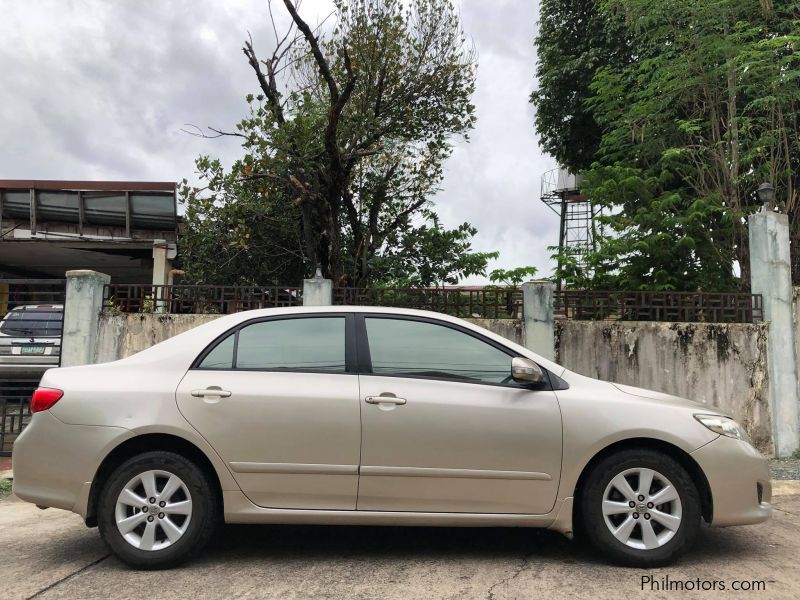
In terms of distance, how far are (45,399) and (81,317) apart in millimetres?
3867

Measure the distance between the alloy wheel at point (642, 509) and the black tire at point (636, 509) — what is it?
0.04ft

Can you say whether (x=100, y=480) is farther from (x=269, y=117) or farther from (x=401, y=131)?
(x=401, y=131)

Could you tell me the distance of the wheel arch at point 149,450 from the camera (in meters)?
3.38

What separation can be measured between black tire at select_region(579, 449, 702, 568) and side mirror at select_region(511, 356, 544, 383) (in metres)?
0.61

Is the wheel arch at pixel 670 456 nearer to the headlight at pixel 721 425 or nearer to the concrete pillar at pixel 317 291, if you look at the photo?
the headlight at pixel 721 425

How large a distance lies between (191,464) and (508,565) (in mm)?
1882

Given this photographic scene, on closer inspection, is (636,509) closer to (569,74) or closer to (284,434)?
(284,434)

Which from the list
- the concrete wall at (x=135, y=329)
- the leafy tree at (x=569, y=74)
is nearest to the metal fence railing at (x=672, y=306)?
the concrete wall at (x=135, y=329)

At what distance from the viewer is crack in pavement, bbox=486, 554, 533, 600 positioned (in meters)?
3.03

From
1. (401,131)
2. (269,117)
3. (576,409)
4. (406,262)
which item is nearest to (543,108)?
(401,131)

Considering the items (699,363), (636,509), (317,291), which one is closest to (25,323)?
(317,291)

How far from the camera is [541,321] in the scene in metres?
6.90

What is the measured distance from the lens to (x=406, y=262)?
10938mm

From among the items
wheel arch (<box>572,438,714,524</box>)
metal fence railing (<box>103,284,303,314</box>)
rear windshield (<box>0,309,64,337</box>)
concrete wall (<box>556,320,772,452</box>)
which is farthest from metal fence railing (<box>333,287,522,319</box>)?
rear windshield (<box>0,309,64,337</box>)
